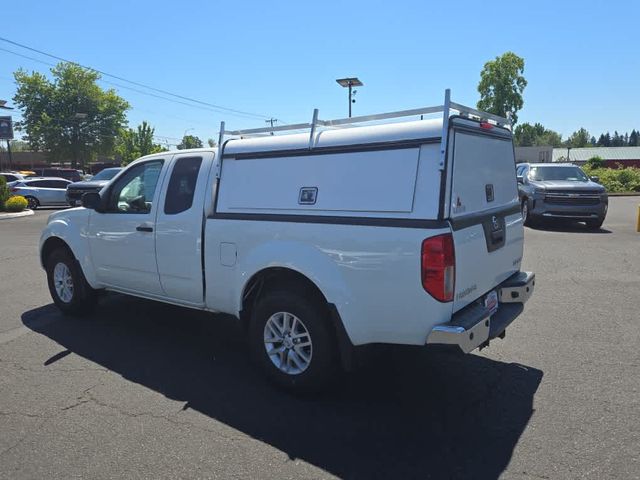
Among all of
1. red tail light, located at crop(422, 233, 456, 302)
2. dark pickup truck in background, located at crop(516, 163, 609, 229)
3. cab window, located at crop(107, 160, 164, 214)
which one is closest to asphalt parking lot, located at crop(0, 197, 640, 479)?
red tail light, located at crop(422, 233, 456, 302)

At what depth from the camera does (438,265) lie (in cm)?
317

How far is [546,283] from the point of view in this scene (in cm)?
749

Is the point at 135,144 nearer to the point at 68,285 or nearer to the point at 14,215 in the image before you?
the point at 14,215

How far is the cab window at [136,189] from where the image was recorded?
5.11 metres

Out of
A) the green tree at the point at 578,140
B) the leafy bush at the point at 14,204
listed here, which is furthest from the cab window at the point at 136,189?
the green tree at the point at 578,140

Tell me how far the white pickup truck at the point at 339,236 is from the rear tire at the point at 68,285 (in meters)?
1.08

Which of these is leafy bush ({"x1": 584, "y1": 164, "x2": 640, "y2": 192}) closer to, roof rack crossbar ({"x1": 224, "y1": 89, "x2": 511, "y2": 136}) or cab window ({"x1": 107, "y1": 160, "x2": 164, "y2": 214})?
roof rack crossbar ({"x1": 224, "y1": 89, "x2": 511, "y2": 136})

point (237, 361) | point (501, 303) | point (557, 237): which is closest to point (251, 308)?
point (237, 361)

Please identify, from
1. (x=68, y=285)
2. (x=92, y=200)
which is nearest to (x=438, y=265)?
(x=92, y=200)

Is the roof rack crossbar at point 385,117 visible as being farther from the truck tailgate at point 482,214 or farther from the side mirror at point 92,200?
the side mirror at point 92,200

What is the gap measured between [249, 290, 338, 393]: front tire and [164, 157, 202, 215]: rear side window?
1300 millimetres

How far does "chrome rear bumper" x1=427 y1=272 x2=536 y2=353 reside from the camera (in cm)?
319

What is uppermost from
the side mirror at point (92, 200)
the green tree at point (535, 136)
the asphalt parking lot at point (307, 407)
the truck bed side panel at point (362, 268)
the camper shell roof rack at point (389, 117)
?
the green tree at point (535, 136)

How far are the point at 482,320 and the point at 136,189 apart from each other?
12.2 ft
